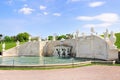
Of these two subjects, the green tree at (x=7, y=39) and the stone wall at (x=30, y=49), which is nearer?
the stone wall at (x=30, y=49)

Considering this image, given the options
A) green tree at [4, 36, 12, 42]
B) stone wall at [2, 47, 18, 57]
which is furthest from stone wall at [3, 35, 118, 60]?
green tree at [4, 36, 12, 42]

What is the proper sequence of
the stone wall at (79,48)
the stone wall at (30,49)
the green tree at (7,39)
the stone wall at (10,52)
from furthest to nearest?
the green tree at (7,39) < the stone wall at (30,49) < the stone wall at (10,52) < the stone wall at (79,48)

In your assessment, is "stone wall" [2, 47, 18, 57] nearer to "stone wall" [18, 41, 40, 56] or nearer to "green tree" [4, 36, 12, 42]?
"stone wall" [18, 41, 40, 56]

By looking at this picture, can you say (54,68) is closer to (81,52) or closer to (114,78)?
(114,78)

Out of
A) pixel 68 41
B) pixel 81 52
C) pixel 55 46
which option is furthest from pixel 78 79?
pixel 55 46

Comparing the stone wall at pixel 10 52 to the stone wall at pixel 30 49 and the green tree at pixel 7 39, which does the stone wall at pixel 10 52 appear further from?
the green tree at pixel 7 39

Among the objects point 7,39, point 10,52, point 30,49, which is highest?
point 7,39

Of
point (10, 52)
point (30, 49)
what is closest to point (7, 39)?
point (10, 52)

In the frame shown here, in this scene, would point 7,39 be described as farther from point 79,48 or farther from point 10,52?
point 79,48

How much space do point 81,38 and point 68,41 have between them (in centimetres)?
464

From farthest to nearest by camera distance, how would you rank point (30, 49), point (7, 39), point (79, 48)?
point (7, 39) < point (30, 49) < point (79, 48)

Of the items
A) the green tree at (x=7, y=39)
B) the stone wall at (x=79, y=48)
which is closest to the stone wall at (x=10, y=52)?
the stone wall at (x=79, y=48)

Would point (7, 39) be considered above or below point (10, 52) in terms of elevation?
above

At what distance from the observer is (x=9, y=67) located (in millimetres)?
18500
